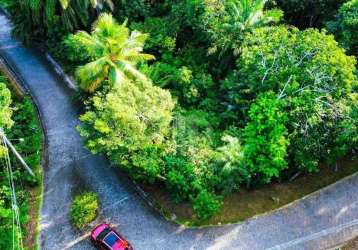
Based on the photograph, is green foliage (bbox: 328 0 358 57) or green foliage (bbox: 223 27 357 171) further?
green foliage (bbox: 328 0 358 57)

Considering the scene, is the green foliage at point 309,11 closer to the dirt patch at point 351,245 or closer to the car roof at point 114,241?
the dirt patch at point 351,245

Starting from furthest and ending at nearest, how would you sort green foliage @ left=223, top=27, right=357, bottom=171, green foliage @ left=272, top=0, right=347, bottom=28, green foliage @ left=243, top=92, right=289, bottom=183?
green foliage @ left=272, top=0, right=347, bottom=28
green foliage @ left=223, top=27, right=357, bottom=171
green foliage @ left=243, top=92, right=289, bottom=183

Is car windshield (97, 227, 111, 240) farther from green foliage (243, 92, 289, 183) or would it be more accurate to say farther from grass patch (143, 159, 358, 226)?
green foliage (243, 92, 289, 183)

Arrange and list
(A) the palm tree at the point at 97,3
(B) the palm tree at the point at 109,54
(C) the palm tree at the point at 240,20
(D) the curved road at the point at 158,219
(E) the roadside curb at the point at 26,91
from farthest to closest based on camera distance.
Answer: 1. (A) the palm tree at the point at 97,3
2. (E) the roadside curb at the point at 26,91
3. (C) the palm tree at the point at 240,20
4. (B) the palm tree at the point at 109,54
5. (D) the curved road at the point at 158,219

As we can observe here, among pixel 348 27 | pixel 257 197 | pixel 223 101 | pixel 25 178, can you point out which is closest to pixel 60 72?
pixel 25 178

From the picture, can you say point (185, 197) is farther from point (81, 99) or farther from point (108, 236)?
point (81, 99)

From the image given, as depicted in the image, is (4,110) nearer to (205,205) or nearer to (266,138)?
(205,205)

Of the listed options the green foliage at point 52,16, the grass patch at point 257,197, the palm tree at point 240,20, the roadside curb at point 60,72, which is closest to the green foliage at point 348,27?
the palm tree at point 240,20

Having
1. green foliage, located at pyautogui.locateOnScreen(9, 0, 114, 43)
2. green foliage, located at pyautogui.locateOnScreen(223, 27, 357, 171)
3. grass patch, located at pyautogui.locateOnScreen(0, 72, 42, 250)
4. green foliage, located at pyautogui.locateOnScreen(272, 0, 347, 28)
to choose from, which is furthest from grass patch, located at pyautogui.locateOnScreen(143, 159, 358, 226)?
green foliage, located at pyautogui.locateOnScreen(9, 0, 114, 43)

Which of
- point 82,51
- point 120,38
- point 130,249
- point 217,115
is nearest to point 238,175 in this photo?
point 217,115
